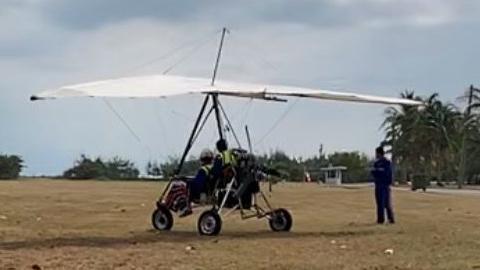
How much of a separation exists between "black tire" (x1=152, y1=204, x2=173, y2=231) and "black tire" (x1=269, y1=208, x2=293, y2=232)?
194cm

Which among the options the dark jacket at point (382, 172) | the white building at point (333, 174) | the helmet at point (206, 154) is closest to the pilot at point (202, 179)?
the helmet at point (206, 154)

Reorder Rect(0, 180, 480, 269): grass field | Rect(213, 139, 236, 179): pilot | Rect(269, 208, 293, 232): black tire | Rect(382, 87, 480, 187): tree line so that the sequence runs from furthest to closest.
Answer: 1. Rect(382, 87, 480, 187): tree line
2. Rect(269, 208, 293, 232): black tire
3. Rect(213, 139, 236, 179): pilot
4. Rect(0, 180, 480, 269): grass field

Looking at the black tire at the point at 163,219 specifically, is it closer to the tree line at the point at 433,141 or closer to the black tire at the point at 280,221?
the black tire at the point at 280,221

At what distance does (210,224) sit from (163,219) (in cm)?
172

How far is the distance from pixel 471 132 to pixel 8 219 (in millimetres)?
74191

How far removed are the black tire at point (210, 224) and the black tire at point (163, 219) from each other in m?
1.33

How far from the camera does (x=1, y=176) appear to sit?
7981cm

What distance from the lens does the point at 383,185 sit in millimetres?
21234

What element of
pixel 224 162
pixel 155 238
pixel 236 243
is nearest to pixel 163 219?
pixel 224 162

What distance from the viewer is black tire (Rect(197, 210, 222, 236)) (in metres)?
16.9

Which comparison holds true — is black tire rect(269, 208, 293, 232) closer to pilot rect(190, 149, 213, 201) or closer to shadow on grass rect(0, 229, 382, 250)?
shadow on grass rect(0, 229, 382, 250)

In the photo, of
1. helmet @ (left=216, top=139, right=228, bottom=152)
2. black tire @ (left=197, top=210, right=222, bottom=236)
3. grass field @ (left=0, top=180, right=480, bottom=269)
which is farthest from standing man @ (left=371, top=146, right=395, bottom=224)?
black tire @ (left=197, top=210, right=222, bottom=236)

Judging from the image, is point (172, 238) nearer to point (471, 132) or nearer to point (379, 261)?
point (379, 261)

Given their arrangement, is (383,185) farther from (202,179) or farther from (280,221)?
A: (202,179)
